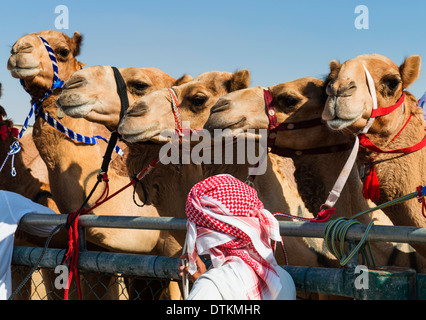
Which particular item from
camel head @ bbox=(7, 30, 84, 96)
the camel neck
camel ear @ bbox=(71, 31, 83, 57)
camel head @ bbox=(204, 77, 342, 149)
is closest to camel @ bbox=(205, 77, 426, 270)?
camel head @ bbox=(204, 77, 342, 149)

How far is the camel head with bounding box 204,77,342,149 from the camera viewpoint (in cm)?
380

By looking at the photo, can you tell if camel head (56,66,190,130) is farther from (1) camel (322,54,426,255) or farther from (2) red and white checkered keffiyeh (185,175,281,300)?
(2) red and white checkered keffiyeh (185,175,281,300)

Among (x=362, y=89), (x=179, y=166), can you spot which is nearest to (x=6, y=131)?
(x=179, y=166)

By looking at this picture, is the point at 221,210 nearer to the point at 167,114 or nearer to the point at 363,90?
the point at 363,90

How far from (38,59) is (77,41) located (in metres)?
0.61

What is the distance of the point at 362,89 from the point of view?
11.2 feet

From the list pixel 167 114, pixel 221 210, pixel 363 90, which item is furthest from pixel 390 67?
pixel 221 210

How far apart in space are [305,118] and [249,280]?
75.3 inches

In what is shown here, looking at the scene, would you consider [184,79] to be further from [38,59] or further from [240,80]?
[38,59]

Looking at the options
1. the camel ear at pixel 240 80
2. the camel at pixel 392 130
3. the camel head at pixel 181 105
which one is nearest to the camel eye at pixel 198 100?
the camel head at pixel 181 105

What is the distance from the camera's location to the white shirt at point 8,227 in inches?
126

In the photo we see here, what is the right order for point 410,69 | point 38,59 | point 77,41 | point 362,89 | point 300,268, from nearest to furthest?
point 300,268 → point 362,89 → point 410,69 → point 38,59 → point 77,41
